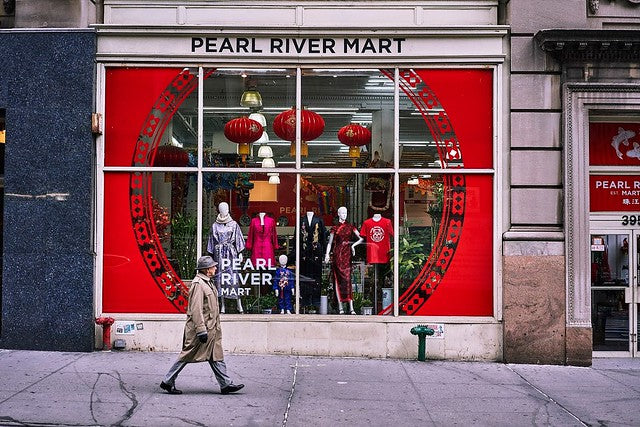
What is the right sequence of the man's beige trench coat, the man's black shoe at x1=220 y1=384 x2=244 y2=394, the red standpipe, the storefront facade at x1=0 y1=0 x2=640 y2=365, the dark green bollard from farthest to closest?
1. the storefront facade at x1=0 y1=0 x2=640 y2=365
2. the red standpipe
3. the dark green bollard
4. the man's black shoe at x1=220 y1=384 x2=244 y2=394
5. the man's beige trench coat

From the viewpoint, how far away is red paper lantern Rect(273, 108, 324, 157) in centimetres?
1222

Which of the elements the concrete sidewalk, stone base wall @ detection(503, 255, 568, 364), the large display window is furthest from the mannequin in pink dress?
stone base wall @ detection(503, 255, 568, 364)

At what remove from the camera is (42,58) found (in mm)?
11898

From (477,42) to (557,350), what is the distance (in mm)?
5051

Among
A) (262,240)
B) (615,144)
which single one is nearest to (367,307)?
(262,240)

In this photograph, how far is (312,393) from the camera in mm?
9438

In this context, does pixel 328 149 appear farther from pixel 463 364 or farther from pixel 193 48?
pixel 463 364

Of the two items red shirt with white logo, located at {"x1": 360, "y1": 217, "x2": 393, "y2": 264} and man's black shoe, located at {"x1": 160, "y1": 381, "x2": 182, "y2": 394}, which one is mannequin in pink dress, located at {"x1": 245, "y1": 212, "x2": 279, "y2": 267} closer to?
red shirt with white logo, located at {"x1": 360, "y1": 217, "x2": 393, "y2": 264}

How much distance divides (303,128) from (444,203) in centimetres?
260

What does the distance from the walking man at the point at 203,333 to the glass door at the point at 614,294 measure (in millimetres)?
6571

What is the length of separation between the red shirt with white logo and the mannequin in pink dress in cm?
147

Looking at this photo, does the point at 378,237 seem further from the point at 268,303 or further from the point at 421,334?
the point at 268,303

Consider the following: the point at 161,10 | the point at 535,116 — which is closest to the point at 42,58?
the point at 161,10

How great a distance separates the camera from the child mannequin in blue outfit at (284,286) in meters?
12.1
